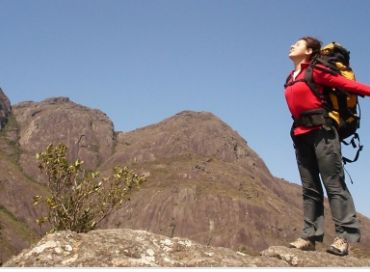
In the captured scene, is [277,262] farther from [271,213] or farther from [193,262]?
[271,213]

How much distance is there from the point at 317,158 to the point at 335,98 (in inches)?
35.3

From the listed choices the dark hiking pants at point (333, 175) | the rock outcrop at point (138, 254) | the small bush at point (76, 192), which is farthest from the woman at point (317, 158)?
the small bush at point (76, 192)

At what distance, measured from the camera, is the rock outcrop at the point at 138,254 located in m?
5.29

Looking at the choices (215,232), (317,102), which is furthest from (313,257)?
(215,232)

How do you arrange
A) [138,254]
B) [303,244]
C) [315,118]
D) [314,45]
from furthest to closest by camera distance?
[314,45] < [303,244] < [315,118] < [138,254]

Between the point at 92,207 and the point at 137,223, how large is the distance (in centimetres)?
17798

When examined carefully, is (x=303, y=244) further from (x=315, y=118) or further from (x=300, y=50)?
(x=300, y=50)

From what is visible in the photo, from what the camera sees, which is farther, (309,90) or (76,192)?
(76,192)

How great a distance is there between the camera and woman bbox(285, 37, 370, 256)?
22.2 feet

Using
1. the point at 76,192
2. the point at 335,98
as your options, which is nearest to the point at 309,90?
the point at 335,98

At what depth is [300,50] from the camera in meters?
7.46

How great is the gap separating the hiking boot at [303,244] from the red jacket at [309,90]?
1624 millimetres

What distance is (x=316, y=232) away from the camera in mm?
7422

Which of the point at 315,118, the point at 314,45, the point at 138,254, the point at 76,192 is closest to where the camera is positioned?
the point at 138,254
